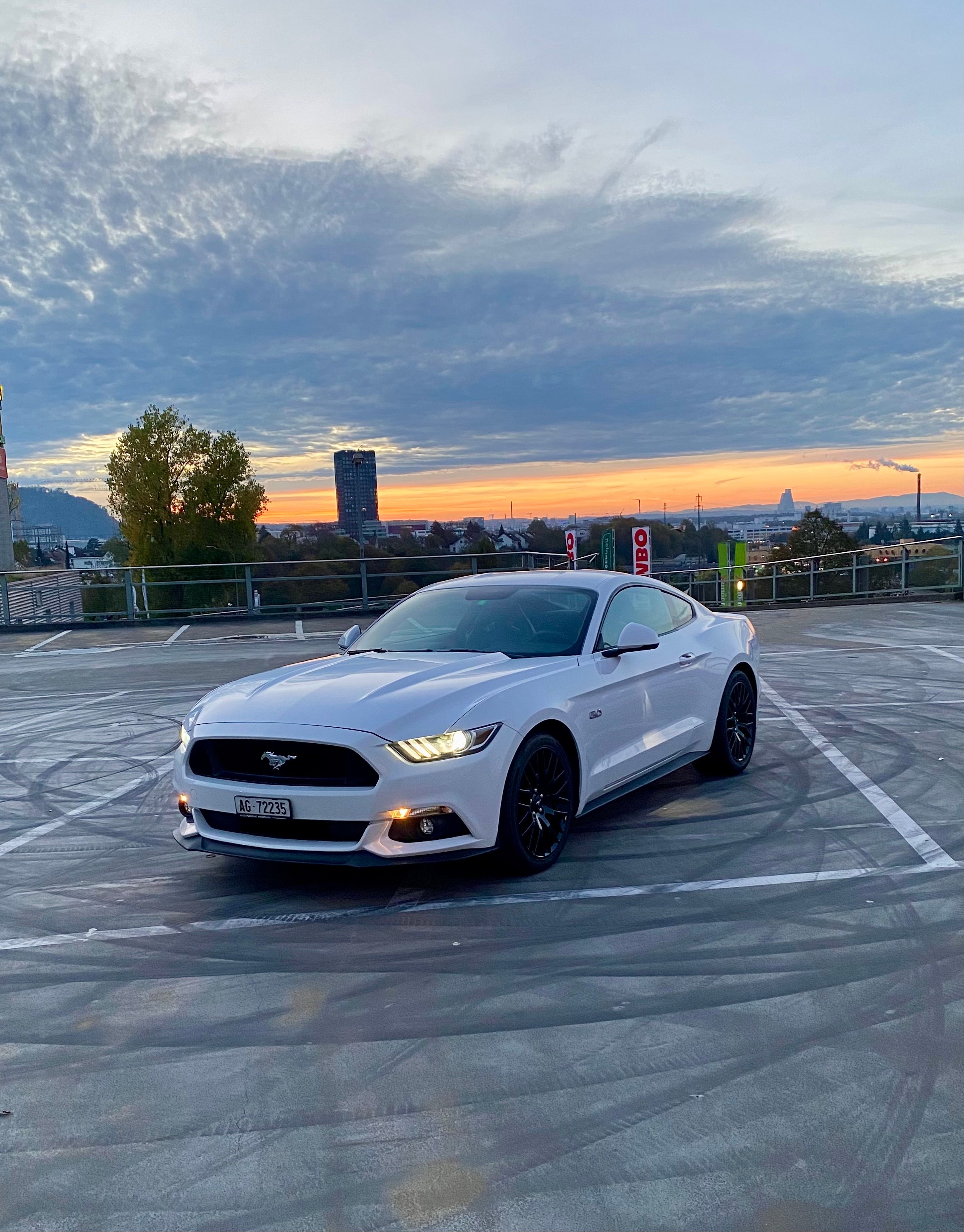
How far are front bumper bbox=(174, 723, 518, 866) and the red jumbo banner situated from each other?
16256 millimetres

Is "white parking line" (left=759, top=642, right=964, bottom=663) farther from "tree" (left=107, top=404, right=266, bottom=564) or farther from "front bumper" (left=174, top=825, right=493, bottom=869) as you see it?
"tree" (left=107, top=404, right=266, bottom=564)

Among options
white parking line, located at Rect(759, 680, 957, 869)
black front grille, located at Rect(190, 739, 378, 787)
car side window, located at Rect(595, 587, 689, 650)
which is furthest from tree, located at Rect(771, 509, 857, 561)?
black front grille, located at Rect(190, 739, 378, 787)

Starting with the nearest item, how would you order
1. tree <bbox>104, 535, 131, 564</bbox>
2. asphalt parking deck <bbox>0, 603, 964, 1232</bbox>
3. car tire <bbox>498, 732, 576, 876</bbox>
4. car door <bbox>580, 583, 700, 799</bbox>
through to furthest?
1. asphalt parking deck <bbox>0, 603, 964, 1232</bbox>
2. car tire <bbox>498, 732, 576, 876</bbox>
3. car door <bbox>580, 583, 700, 799</bbox>
4. tree <bbox>104, 535, 131, 564</bbox>

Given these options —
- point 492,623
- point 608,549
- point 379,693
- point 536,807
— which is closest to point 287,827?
point 379,693

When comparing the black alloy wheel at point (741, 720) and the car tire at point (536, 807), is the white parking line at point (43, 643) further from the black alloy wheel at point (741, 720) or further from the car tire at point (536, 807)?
the car tire at point (536, 807)

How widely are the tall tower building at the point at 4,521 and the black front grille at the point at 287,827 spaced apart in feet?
223

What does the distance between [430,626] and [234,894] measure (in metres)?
2.22

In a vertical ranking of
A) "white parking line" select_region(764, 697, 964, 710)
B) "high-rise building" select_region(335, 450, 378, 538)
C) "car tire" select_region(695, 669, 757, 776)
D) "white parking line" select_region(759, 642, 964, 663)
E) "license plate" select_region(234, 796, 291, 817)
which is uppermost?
"high-rise building" select_region(335, 450, 378, 538)

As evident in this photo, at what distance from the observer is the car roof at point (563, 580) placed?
6973 millimetres

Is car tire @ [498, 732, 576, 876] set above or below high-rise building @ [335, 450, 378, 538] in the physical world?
below

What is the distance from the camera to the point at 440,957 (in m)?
4.43

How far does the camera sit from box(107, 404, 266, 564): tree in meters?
59.1

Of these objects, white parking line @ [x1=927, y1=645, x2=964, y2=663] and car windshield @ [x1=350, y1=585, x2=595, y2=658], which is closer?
car windshield @ [x1=350, y1=585, x2=595, y2=658]

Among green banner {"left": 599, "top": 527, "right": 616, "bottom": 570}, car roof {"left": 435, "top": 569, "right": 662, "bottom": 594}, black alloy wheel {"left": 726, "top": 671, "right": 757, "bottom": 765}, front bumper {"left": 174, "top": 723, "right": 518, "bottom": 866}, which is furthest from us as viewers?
green banner {"left": 599, "top": 527, "right": 616, "bottom": 570}
